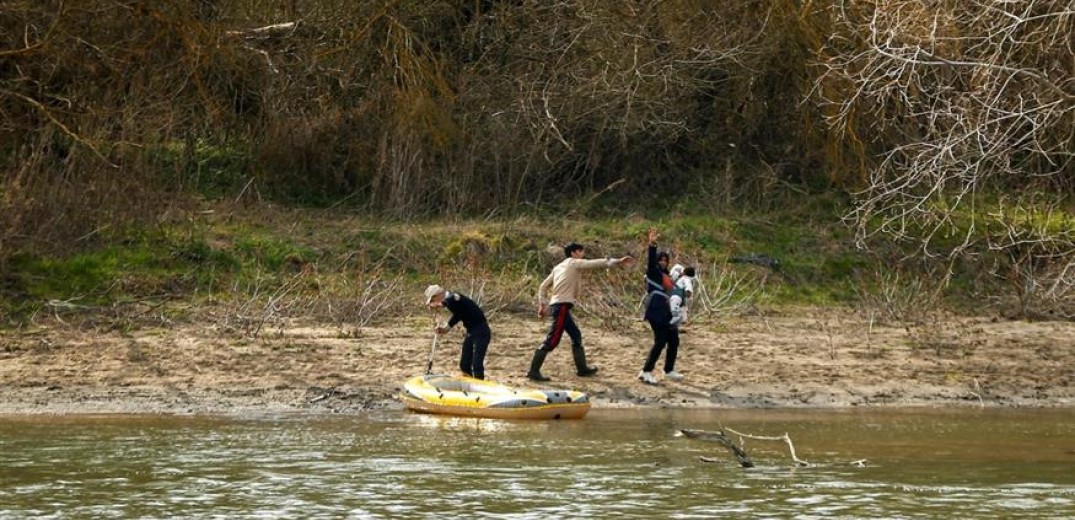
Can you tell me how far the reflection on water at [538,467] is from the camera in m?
11.9

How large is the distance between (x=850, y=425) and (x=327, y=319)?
6.12 m

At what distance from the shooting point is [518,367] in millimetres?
17641

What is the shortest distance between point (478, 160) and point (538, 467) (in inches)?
444

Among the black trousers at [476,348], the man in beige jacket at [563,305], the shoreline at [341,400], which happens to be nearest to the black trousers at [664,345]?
the shoreline at [341,400]

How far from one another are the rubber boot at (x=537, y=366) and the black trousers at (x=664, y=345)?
3.28 ft

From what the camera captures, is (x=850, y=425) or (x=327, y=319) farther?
(x=327, y=319)

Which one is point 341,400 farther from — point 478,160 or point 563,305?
point 478,160

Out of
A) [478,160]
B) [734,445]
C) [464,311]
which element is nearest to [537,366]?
[464,311]

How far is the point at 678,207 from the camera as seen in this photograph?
24156mm

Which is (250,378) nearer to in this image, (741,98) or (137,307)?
(137,307)

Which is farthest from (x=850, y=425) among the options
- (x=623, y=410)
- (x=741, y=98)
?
(x=741, y=98)


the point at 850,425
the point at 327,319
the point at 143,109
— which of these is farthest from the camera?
the point at 143,109

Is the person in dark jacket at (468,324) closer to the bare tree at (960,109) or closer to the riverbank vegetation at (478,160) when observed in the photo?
the riverbank vegetation at (478,160)

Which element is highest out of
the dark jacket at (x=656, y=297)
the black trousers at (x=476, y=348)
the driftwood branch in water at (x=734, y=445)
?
the dark jacket at (x=656, y=297)
